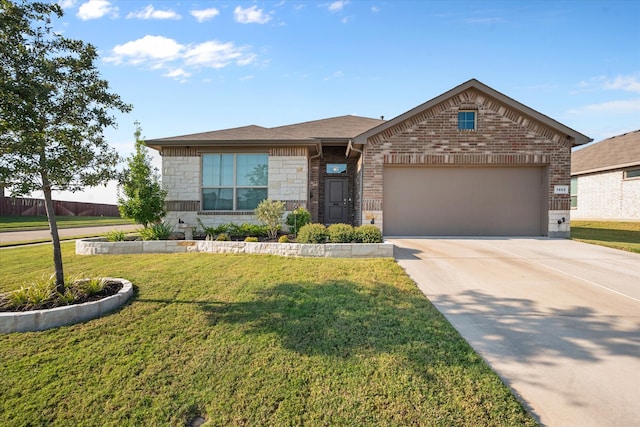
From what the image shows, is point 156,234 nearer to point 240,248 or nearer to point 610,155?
point 240,248

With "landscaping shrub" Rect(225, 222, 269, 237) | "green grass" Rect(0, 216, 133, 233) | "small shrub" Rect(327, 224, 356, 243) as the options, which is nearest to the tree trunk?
"landscaping shrub" Rect(225, 222, 269, 237)

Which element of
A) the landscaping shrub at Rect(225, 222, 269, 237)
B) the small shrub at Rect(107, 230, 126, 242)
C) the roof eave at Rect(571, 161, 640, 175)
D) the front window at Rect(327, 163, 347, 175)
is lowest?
the small shrub at Rect(107, 230, 126, 242)

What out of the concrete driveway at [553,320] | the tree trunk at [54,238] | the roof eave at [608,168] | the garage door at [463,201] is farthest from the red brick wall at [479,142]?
the roof eave at [608,168]

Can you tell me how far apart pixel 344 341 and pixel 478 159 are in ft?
28.7

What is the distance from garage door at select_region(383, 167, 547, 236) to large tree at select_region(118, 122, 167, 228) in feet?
23.5

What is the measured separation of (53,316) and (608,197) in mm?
23307

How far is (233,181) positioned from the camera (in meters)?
10.5

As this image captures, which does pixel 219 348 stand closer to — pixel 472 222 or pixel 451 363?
pixel 451 363

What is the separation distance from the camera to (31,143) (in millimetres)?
3631

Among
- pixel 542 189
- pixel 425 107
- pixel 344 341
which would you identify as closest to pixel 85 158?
pixel 344 341

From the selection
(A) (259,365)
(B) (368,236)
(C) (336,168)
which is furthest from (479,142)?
(A) (259,365)

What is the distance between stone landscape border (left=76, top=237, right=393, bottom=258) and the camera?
6828mm

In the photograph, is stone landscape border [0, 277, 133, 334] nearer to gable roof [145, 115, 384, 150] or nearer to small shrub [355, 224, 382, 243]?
small shrub [355, 224, 382, 243]

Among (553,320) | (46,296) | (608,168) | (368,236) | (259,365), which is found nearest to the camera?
(259,365)
